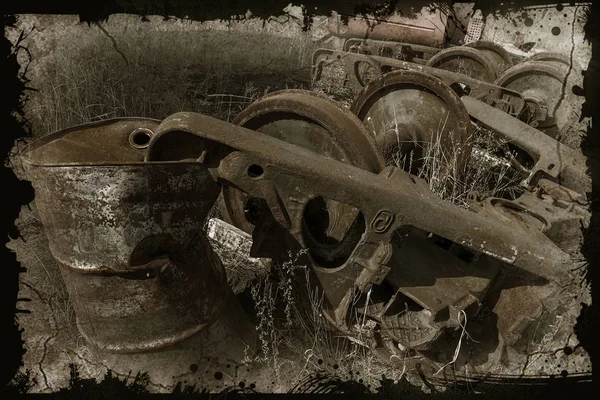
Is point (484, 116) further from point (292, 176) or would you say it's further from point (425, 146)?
point (292, 176)

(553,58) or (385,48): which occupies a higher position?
(553,58)

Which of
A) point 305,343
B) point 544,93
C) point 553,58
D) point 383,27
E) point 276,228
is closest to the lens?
point 276,228

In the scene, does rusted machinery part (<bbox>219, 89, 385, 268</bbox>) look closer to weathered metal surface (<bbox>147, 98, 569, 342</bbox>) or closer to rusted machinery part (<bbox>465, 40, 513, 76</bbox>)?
weathered metal surface (<bbox>147, 98, 569, 342</bbox>)

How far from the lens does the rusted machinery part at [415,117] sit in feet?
14.3

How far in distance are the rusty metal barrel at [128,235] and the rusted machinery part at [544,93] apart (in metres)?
4.94

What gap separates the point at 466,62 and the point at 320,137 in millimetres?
4796

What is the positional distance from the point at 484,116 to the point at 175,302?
11.6ft

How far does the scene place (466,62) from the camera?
23.0 ft

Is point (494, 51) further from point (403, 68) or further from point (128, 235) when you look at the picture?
Result: point (128, 235)

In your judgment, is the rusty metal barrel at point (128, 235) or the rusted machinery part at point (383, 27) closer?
the rusty metal barrel at point (128, 235)

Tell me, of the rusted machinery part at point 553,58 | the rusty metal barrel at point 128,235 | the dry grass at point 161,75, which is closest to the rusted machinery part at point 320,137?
the rusty metal barrel at point 128,235

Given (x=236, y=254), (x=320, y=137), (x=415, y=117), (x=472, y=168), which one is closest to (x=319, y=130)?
(x=320, y=137)

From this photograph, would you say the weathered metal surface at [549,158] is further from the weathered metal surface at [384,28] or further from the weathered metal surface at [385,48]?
the weathered metal surface at [384,28]

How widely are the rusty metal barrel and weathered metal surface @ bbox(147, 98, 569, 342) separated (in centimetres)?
23
